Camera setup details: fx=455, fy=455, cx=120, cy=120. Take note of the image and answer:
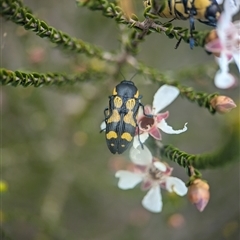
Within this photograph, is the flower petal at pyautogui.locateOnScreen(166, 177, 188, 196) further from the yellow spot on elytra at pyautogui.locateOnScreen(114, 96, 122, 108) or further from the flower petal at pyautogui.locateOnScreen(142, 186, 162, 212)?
the yellow spot on elytra at pyautogui.locateOnScreen(114, 96, 122, 108)

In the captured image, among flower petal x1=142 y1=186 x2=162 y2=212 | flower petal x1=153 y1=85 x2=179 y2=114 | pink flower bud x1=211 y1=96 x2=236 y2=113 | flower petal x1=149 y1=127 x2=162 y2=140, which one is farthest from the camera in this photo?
flower petal x1=142 y1=186 x2=162 y2=212

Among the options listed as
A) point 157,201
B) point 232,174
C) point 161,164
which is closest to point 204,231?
point 232,174

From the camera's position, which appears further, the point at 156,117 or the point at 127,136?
the point at 156,117

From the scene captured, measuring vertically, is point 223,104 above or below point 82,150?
above

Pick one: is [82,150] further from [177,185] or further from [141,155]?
[177,185]

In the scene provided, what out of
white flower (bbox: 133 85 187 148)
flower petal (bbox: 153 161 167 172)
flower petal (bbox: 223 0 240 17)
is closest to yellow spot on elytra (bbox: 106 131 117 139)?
white flower (bbox: 133 85 187 148)

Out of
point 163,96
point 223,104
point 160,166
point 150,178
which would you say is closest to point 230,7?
point 223,104
